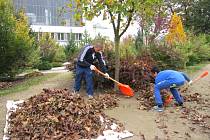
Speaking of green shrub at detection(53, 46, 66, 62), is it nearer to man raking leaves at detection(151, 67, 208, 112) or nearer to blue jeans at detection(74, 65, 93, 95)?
blue jeans at detection(74, 65, 93, 95)

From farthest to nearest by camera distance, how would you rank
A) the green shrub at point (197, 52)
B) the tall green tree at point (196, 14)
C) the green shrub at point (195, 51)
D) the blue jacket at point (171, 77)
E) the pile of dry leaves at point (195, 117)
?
the tall green tree at point (196, 14) < the green shrub at point (197, 52) < the green shrub at point (195, 51) < the blue jacket at point (171, 77) < the pile of dry leaves at point (195, 117)

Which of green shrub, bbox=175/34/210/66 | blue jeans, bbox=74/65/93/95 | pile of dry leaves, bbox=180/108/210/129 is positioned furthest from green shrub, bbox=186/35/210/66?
pile of dry leaves, bbox=180/108/210/129

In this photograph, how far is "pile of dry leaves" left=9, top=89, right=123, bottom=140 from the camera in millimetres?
6945

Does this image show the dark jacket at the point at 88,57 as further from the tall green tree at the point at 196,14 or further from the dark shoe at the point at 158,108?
the tall green tree at the point at 196,14

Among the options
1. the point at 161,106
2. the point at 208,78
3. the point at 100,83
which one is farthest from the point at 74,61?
the point at 208,78

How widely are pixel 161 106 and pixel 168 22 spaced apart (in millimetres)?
16488

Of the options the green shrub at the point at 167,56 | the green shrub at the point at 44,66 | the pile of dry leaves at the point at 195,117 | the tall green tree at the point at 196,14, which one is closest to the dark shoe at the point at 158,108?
the pile of dry leaves at the point at 195,117

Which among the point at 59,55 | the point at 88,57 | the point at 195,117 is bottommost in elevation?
the point at 59,55

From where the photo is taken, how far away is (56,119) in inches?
277

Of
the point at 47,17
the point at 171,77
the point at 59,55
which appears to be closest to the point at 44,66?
the point at 59,55

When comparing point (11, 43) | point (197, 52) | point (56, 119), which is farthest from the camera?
point (197, 52)

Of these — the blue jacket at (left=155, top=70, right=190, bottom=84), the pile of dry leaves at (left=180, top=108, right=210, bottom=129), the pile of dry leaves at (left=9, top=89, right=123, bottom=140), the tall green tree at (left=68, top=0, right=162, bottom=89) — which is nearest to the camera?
the pile of dry leaves at (left=9, top=89, right=123, bottom=140)

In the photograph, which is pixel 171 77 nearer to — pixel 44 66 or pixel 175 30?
pixel 175 30

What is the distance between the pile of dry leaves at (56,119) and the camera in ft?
22.8
